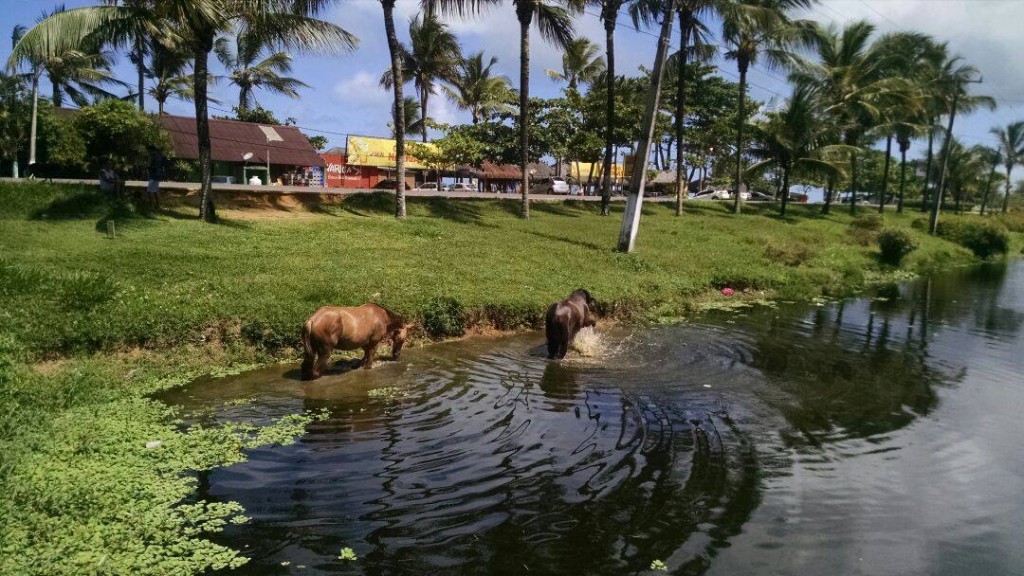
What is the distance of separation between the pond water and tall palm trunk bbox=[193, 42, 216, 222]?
10.4m

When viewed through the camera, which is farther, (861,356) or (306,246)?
(306,246)

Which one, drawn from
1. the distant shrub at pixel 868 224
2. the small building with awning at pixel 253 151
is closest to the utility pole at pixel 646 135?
the distant shrub at pixel 868 224

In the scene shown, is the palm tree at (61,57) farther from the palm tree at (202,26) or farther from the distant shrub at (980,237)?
the distant shrub at (980,237)

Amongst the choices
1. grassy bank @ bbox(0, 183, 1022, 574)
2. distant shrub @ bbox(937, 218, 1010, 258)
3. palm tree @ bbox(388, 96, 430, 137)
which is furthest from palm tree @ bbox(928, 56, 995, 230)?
palm tree @ bbox(388, 96, 430, 137)

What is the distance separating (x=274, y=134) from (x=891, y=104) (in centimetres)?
3998

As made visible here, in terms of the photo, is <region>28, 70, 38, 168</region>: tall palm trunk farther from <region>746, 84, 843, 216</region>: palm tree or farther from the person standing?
<region>746, 84, 843, 216</region>: palm tree

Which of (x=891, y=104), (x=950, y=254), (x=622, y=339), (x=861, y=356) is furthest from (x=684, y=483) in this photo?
(x=891, y=104)

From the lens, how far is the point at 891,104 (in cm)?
4434

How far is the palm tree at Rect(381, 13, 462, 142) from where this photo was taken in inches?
1590

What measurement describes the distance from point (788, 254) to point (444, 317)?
17126mm

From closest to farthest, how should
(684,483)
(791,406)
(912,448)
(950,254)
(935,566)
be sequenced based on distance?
(935,566), (684,483), (912,448), (791,406), (950,254)

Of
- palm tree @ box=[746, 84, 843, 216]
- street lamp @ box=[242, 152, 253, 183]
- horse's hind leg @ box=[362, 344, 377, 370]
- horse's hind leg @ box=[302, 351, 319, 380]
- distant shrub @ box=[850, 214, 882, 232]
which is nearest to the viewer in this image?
horse's hind leg @ box=[302, 351, 319, 380]

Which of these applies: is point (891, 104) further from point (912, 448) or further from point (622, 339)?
point (912, 448)

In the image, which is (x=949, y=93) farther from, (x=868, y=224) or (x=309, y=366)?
(x=309, y=366)
